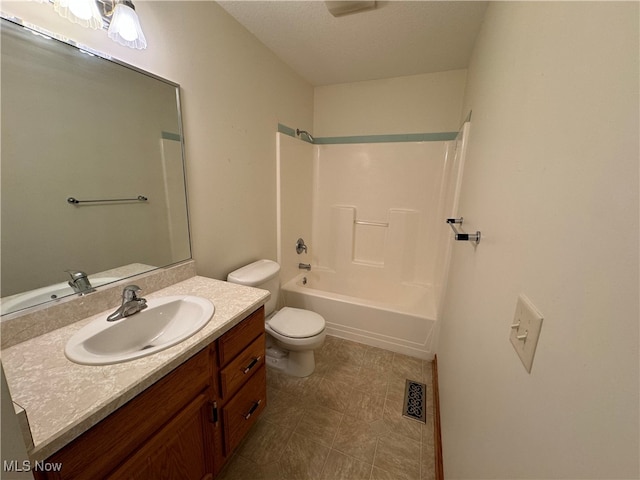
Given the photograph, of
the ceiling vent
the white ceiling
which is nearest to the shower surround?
the white ceiling

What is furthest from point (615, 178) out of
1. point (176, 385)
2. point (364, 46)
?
point (364, 46)

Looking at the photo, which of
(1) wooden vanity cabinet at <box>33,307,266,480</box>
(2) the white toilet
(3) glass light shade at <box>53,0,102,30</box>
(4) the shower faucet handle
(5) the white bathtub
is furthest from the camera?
(4) the shower faucet handle

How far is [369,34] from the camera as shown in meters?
1.68

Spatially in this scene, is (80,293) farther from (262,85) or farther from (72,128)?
(262,85)

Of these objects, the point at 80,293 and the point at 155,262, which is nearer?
the point at 80,293

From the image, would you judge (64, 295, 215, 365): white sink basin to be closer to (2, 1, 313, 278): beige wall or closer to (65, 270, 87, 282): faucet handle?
(65, 270, 87, 282): faucet handle

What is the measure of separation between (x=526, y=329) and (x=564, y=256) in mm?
186

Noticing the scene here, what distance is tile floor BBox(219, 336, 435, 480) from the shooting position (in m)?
1.27

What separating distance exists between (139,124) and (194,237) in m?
0.60

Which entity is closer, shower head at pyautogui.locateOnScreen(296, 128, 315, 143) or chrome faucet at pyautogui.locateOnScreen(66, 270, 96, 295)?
chrome faucet at pyautogui.locateOnScreen(66, 270, 96, 295)

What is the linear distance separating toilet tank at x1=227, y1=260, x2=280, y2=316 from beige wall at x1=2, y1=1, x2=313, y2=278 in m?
0.10

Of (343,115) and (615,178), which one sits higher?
(343,115)

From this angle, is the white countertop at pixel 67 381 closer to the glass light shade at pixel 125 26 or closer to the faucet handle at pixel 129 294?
the faucet handle at pixel 129 294

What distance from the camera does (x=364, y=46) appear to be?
1.84 metres
